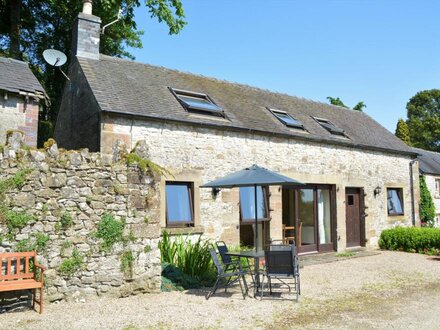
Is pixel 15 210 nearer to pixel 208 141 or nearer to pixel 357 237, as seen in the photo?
pixel 208 141

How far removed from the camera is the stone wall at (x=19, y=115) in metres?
9.20

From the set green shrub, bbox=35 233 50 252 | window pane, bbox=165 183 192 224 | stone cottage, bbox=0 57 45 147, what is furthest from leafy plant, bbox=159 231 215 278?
stone cottage, bbox=0 57 45 147

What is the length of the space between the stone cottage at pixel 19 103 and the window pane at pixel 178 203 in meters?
3.47

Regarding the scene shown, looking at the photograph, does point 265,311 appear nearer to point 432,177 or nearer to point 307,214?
point 307,214

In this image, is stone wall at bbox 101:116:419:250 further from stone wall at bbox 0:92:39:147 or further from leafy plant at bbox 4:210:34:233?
leafy plant at bbox 4:210:34:233

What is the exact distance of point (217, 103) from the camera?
1195 cm

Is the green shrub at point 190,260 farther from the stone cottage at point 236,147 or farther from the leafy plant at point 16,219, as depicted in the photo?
the leafy plant at point 16,219

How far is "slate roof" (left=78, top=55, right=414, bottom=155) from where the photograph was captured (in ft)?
32.1

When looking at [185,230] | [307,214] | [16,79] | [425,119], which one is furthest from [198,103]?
[425,119]

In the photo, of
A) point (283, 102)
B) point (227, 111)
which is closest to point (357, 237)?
point (283, 102)

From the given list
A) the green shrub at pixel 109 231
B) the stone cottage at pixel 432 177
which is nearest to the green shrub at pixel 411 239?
the stone cottage at pixel 432 177

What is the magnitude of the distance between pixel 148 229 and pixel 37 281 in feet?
6.51

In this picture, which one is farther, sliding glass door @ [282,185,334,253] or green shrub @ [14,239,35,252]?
sliding glass door @ [282,185,334,253]

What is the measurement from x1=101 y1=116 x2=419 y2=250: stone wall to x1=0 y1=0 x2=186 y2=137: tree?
8.54m
